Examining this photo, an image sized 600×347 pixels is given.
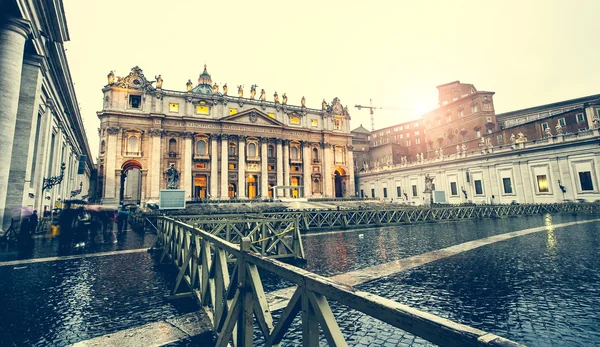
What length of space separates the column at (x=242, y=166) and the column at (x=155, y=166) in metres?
10.9

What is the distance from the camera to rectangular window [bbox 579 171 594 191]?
82.7 feet

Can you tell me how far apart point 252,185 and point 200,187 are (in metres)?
7.88

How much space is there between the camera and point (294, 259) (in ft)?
25.8

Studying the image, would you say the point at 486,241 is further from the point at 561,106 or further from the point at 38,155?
the point at 561,106

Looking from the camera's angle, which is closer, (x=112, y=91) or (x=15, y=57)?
(x=15, y=57)

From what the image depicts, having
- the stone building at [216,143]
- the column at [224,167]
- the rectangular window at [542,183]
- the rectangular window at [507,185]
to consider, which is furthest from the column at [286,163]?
the rectangular window at [542,183]

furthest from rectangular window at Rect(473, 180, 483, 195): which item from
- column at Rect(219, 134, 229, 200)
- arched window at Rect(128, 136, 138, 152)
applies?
arched window at Rect(128, 136, 138, 152)

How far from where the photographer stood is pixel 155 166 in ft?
122

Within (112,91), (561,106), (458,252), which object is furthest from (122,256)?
(561,106)

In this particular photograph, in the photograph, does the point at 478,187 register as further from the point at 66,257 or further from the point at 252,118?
the point at 66,257

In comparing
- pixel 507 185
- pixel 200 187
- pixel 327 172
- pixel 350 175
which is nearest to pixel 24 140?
Result: pixel 200 187

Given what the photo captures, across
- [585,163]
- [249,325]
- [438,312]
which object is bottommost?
[438,312]

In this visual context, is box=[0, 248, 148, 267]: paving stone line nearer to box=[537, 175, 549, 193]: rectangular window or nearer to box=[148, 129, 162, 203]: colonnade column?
box=[148, 129, 162, 203]: colonnade column

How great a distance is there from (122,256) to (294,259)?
5.49 m
